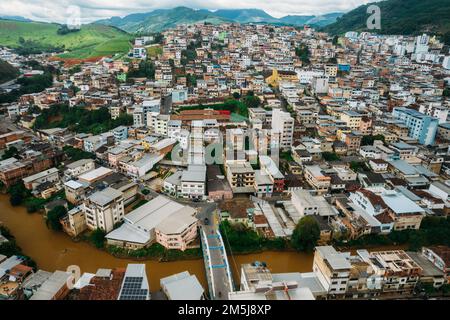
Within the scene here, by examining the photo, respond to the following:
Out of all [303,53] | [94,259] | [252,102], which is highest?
[303,53]

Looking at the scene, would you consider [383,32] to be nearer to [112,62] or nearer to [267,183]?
[112,62]

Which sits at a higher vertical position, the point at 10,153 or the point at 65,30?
the point at 65,30

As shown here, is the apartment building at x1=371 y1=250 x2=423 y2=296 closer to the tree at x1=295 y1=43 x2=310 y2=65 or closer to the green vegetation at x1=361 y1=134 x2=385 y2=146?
the green vegetation at x1=361 y1=134 x2=385 y2=146

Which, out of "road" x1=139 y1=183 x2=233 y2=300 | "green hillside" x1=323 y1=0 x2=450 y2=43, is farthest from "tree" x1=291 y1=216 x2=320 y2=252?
"green hillside" x1=323 y1=0 x2=450 y2=43

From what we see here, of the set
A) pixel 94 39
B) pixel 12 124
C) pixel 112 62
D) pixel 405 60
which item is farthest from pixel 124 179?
pixel 94 39

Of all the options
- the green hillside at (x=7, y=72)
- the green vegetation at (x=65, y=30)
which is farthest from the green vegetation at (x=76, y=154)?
the green vegetation at (x=65, y=30)

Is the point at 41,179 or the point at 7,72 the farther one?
the point at 7,72

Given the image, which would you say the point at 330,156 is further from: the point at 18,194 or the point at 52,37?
the point at 52,37

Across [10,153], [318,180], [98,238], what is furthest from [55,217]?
[318,180]
